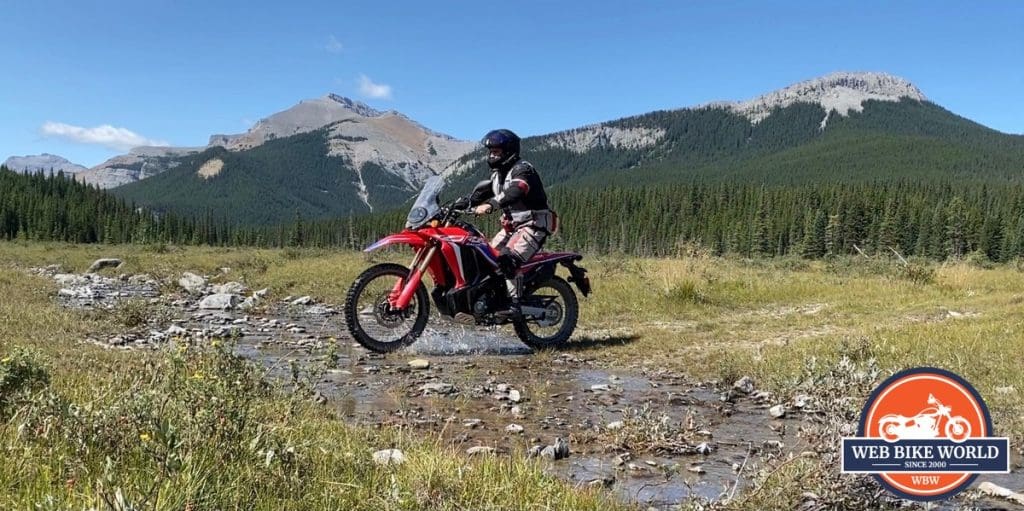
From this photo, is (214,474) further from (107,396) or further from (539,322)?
(539,322)

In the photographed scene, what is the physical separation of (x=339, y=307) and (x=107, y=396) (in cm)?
1027

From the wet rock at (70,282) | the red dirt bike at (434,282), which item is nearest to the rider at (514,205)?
the red dirt bike at (434,282)

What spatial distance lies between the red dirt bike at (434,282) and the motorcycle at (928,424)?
6362 mm

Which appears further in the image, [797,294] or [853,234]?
[853,234]

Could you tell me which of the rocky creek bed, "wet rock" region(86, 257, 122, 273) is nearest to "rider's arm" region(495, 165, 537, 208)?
the rocky creek bed

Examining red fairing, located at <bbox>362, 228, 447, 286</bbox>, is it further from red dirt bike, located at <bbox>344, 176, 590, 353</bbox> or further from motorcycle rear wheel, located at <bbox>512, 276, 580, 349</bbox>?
motorcycle rear wheel, located at <bbox>512, 276, 580, 349</bbox>

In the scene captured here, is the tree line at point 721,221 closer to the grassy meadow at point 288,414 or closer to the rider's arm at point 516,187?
the grassy meadow at point 288,414

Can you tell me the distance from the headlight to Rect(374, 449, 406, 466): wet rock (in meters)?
5.29

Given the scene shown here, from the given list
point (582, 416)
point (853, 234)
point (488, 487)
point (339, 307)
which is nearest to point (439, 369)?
point (582, 416)

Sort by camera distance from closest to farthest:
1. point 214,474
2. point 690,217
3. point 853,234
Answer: point 214,474 → point 853,234 → point 690,217

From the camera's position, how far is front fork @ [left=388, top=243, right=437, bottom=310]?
8734 mm

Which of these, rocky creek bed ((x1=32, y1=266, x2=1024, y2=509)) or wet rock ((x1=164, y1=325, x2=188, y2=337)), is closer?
rocky creek bed ((x1=32, y1=266, x2=1024, y2=509))

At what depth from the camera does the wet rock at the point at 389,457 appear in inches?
133

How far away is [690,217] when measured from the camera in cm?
15600
